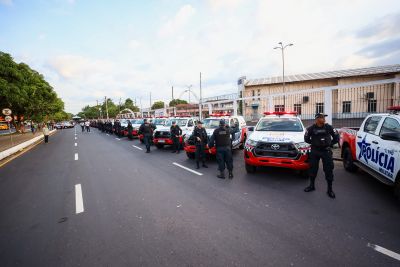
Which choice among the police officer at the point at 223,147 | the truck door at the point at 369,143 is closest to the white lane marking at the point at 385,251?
the truck door at the point at 369,143

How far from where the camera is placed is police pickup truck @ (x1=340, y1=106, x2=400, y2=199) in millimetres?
4352

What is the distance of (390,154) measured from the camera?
Result: 4.49 m

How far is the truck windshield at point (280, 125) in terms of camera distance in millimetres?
7286

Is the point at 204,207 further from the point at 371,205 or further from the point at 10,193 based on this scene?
the point at 10,193

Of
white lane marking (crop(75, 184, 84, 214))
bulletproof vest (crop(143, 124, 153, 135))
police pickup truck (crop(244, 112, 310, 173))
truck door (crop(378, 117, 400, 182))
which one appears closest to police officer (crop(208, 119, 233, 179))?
police pickup truck (crop(244, 112, 310, 173))

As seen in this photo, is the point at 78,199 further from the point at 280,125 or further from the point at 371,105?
the point at 371,105

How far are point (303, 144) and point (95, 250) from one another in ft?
17.7

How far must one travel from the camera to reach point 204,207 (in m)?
4.57

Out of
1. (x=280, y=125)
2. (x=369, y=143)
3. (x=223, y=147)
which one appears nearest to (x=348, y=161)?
(x=369, y=143)

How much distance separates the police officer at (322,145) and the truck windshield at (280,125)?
6.51 feet

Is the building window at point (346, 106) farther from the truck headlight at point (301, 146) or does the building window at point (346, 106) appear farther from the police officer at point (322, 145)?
the police officer at point (322, 145)

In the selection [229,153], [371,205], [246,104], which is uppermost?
[246,104]

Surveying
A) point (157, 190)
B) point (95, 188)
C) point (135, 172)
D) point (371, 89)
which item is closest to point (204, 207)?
point (157, 190)

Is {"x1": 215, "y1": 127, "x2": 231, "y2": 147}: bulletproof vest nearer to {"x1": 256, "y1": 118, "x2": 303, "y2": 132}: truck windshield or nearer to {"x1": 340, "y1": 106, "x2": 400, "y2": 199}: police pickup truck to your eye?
{"x1": 256, "y1": 118, "x2": 303, "y2": 132}: truck windshield
